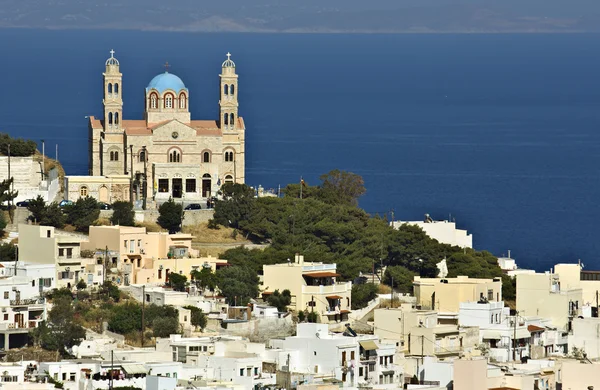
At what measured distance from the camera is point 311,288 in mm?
70062

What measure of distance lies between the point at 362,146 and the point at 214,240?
258 feet

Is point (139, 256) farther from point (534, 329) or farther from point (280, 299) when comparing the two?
point (534, 329)

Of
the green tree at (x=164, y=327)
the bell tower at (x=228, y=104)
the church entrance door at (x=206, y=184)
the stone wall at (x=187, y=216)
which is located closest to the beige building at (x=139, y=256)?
the green tree at (x=164, y=327)

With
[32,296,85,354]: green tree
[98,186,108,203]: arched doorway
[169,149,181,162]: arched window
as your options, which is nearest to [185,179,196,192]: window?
[169,149,181,162]: arched window

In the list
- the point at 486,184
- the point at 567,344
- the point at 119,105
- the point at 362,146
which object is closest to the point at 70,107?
the point at 362,146

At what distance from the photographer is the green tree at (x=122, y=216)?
7875 cm

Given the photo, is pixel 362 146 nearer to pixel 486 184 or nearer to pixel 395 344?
pixel 486 184

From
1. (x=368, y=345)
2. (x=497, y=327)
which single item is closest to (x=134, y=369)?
(x=368, y=345)

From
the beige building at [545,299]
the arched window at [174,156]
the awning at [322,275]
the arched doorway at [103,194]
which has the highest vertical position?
the arched window at [174,156]

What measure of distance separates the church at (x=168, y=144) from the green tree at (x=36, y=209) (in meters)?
8.46

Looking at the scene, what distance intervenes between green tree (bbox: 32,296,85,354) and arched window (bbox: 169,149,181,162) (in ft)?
86.6

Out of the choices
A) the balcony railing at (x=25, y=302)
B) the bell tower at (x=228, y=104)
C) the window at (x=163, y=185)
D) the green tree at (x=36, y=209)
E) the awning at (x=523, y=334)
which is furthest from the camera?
the bell tower at (x=228, y=104)

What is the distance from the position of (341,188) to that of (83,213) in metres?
13.9

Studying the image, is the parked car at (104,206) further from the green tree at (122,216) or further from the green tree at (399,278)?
the green tree at (399,278)
